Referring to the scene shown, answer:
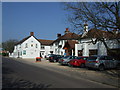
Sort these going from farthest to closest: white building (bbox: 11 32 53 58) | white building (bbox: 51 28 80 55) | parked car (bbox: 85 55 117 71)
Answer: white building (bbox: 11 32 53 58)
white building (bbox: 51 28 80 55)
parked car (bbox: 85 55 117 71)

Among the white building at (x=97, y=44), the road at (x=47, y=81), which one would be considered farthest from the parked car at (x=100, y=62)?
the road at (x=47, y=81)

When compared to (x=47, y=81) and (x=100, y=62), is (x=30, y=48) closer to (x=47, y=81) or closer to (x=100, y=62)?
(x=100, y=62)

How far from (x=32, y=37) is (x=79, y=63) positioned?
36855 mm

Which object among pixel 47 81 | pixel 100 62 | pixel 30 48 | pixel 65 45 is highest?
pixel 65 45

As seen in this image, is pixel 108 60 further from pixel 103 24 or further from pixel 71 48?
pixel 71 48

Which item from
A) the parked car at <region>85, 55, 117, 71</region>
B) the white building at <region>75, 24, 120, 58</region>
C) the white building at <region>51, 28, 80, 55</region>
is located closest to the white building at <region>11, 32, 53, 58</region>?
the white building at <region>51, 28, 80, 55</region>

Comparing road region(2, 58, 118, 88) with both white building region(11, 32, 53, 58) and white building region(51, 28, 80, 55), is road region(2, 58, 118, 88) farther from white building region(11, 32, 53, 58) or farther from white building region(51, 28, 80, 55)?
white building region(11, 32, 53, 58)

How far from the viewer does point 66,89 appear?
→ 7.59m

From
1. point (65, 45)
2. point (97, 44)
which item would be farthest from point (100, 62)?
point (65, 45)

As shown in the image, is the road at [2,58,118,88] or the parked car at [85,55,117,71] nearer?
the road at [2,58,118,88]

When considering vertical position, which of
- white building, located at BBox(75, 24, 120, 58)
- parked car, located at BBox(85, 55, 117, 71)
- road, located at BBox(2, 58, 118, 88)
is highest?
white building, located at BBox(75, 24, 120, 58)

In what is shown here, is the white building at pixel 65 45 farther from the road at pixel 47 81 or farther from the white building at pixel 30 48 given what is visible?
the road at pixel 47 81

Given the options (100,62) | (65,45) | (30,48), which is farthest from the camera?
(30,48)

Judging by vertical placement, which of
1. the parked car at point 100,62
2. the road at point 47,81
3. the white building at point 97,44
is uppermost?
the white building at point 97,44
